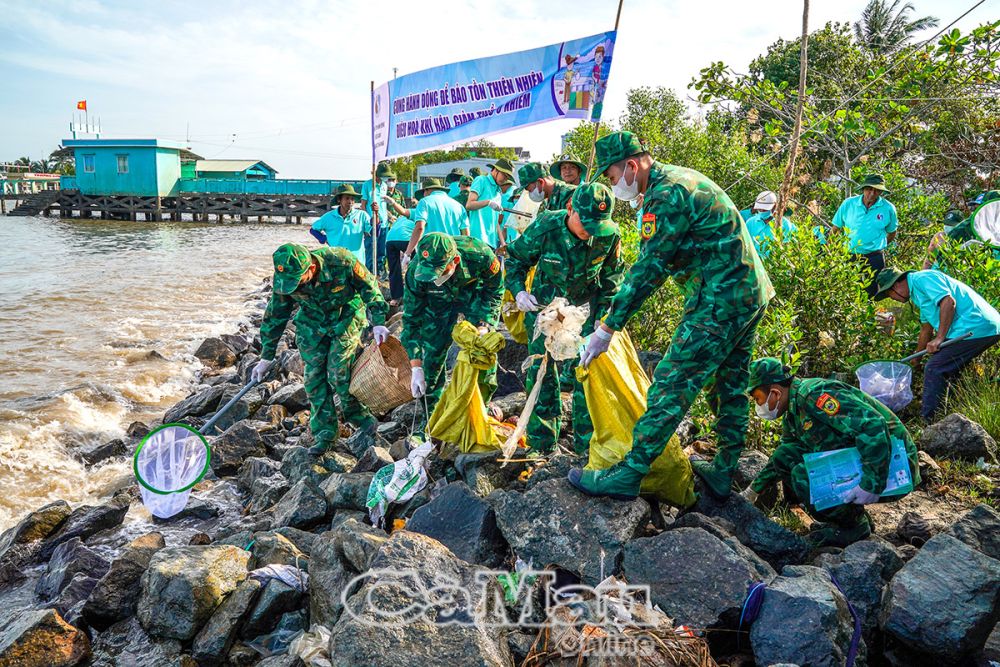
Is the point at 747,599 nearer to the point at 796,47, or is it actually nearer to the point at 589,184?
the point at 589,184

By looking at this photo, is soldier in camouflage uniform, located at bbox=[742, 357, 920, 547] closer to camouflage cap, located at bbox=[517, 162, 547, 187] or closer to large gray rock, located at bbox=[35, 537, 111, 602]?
camouflage cap, located at bbox=[517, 162, 547, 187]

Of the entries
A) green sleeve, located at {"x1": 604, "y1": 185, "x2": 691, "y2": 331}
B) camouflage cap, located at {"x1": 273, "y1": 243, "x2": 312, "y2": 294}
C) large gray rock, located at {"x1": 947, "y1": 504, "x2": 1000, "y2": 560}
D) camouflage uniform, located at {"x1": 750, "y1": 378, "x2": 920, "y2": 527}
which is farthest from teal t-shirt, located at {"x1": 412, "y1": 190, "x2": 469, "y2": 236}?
large gray rock, located at {"x1": 947, "y1": 504, "x2": 1000, "y2": 560}

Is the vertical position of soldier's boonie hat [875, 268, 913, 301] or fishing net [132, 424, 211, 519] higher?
soldier's boonie hat [875, 268, 913, 301]

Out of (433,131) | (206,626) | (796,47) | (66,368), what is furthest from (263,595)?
(796,47)

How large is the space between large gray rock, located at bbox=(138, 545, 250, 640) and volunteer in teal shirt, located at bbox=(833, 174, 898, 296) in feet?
22.1

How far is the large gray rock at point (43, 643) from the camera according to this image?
3014mm

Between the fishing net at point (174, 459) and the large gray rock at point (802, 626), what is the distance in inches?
138

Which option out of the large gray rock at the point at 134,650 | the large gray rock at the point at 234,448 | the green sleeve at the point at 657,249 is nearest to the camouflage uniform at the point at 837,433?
the green sleeve at the point at 657,249

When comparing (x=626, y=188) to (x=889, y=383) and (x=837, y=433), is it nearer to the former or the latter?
(x=837, y=433)

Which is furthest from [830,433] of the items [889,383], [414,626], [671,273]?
[414,626]

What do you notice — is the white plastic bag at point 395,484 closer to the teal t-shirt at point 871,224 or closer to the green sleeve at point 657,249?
the green sleeve at point 657,249

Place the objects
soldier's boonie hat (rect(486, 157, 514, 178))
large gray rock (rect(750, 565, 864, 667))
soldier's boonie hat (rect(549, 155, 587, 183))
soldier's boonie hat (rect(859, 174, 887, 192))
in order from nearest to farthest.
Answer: large gray rock (rect(750, 565, 864, 667))
soldier's boonie hat (rect(549, 155, 587, 183))
soldier's boonie hat (rect(859, 174, 887, 192))
soldier's boonie hat (rect(486, 157, 514, 178))

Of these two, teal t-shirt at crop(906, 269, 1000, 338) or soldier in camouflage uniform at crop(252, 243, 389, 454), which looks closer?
teal t-shirt at crop(906, 269, 1000, 338)

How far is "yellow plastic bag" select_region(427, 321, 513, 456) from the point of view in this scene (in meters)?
4.23
